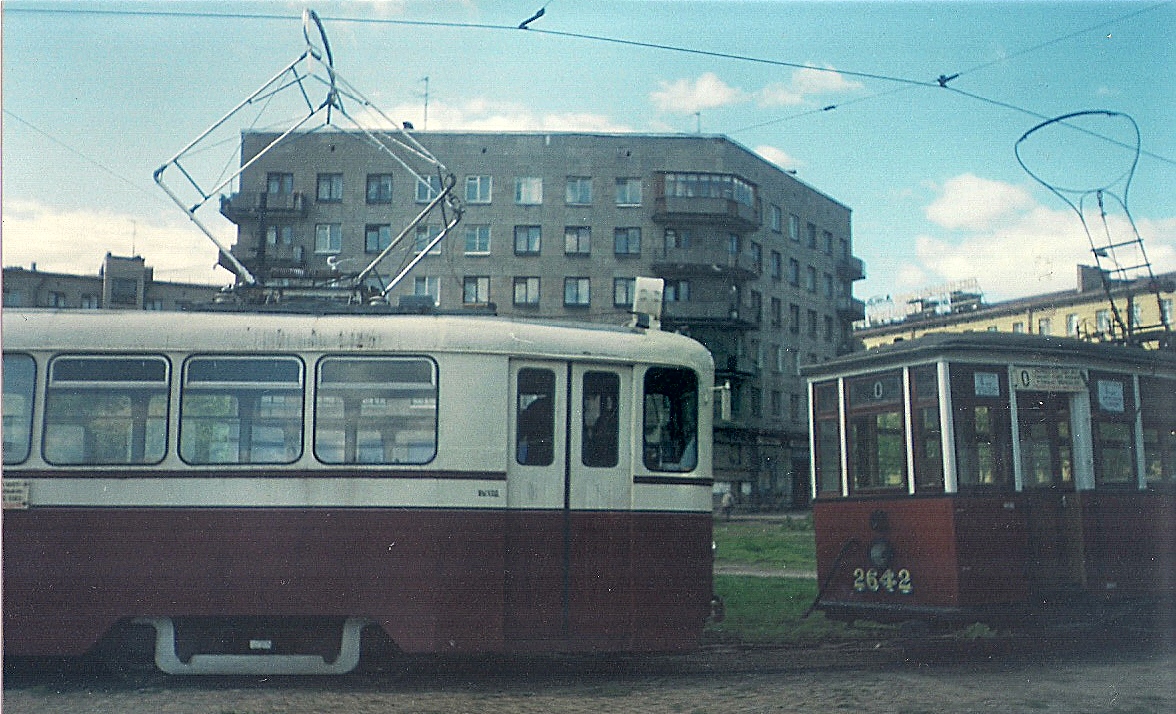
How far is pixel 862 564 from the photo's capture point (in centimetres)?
1155

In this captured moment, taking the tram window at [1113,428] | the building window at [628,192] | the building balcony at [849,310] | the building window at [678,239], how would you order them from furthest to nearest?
the building window at [678,239], the building balcony at [849,310], the building window at [628,192], the tram window at [1113,428]

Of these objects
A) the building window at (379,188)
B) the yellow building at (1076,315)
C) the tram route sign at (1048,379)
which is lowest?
the tram route sign at (1048,379)

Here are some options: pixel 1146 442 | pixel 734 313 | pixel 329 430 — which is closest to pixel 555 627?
pixel 329 430

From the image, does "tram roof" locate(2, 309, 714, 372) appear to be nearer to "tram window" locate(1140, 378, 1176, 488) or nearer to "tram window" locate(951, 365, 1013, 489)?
"tram window" locate(951, 365, 1013, 489)

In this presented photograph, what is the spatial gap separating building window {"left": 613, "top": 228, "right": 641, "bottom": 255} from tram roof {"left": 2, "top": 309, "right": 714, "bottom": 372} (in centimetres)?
1964

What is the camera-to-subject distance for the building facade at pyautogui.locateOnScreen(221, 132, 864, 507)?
13273mm

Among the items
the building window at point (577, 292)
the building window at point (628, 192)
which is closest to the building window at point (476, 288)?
the building window at point (577, 292)

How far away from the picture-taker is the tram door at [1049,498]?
35.6 feet

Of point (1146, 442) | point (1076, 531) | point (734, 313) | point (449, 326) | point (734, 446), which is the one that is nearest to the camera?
point (449, 326)

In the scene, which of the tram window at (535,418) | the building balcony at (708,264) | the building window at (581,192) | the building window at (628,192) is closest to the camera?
the tram window at (535,418)

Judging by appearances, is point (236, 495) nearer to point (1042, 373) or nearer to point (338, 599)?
point (338, 599)

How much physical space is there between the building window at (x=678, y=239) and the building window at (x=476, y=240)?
14206mm

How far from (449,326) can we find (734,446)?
1808 centimetres

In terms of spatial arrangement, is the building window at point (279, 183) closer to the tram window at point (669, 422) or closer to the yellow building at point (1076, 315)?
the tram window at point (669, 422)
